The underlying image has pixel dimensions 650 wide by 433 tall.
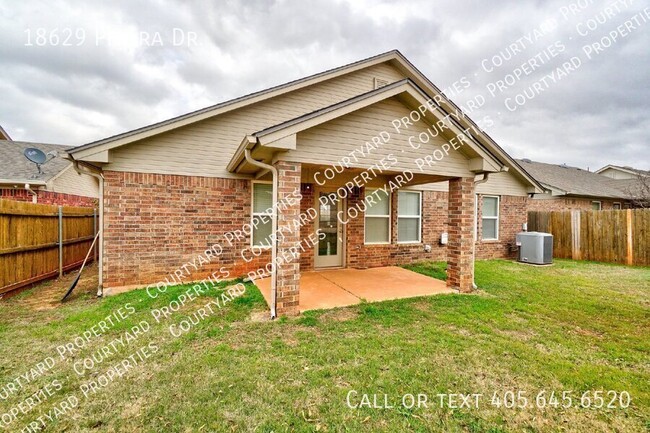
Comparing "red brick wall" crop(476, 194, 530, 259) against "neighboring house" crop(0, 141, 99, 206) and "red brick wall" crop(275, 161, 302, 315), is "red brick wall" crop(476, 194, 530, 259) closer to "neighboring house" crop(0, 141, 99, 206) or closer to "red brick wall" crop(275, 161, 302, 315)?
"red brick wall" crop(275, 161, 302, 315)

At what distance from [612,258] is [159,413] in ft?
48.1

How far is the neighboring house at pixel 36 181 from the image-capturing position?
1027 cm

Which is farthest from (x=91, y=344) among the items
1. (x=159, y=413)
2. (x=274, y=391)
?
(x=274, y=391)

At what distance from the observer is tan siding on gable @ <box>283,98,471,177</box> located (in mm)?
4707

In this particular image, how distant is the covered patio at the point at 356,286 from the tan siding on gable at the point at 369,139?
8.44ft

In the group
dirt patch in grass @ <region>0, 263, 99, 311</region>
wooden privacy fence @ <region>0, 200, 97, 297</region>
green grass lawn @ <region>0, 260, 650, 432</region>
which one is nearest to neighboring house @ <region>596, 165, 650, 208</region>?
green grass lawn @ <region>0, 260, 650, 432</region>

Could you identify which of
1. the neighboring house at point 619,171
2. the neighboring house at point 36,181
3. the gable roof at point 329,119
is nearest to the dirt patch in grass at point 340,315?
the gable roof at point 329,119

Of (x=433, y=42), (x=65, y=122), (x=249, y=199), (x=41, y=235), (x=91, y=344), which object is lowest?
(x=91, y=344)

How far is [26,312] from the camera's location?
4898 millimetres

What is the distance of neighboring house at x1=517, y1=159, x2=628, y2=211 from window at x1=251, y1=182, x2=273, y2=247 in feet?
46.4

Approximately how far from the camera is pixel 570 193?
15070 mm

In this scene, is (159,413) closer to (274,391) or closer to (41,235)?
(274,391)

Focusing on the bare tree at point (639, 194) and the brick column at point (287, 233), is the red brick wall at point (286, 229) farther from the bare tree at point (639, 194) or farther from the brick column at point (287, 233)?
the bare tree at point (639, 194)

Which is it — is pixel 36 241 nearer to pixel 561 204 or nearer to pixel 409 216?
pixel 409 216
